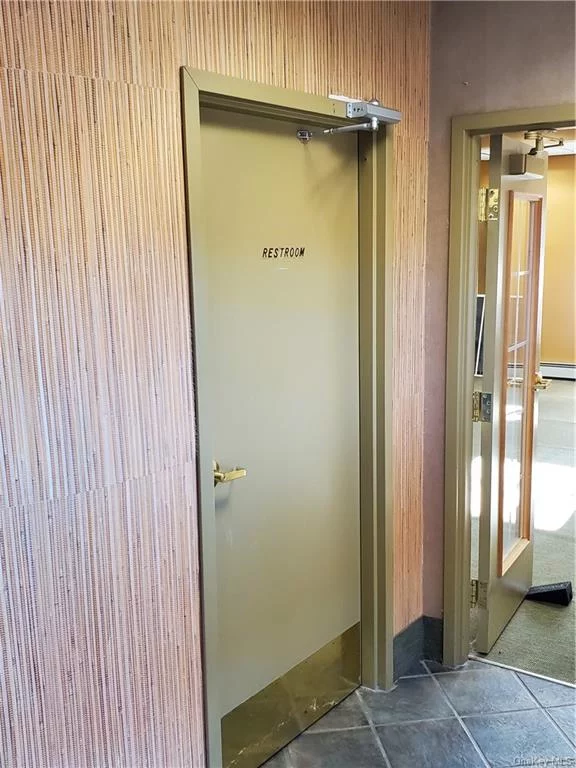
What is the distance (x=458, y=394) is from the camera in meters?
2.82

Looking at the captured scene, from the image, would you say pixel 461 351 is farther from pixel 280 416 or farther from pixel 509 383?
pixel 280 416

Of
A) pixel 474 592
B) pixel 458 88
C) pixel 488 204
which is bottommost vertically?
pixel 474 592

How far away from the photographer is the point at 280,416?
2.31 meters

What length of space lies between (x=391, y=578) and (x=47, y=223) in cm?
190

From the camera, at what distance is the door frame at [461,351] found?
8.63ft

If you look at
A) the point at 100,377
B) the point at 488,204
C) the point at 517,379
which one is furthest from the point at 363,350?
the point at 100,377

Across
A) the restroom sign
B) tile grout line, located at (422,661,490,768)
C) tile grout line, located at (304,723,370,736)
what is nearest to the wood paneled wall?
the restroom sign

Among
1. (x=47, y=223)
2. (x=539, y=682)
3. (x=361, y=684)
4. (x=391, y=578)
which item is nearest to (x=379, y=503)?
(x=391, y=578)

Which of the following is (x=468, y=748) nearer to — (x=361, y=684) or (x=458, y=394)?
(x=361, y=684)

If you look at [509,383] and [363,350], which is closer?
Result: [363,350]

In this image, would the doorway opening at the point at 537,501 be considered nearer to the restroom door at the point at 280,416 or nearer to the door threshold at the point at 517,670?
the door threshold at the point at 517,670

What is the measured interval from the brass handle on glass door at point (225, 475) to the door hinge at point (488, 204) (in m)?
1.42

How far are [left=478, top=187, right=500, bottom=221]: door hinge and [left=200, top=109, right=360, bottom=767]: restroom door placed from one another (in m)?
0.57

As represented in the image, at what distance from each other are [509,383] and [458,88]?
1.25 meters
